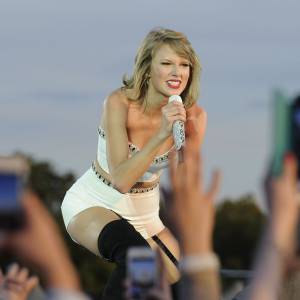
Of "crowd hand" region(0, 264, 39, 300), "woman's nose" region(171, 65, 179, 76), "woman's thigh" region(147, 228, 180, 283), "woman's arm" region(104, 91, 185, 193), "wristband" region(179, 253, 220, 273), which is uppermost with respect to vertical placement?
"wristband" region(179, 253, 220, 273)

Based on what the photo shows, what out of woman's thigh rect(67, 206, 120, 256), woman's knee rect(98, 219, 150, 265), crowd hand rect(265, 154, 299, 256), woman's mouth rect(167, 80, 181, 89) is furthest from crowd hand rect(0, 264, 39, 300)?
woman's mouth rect(167, 80, 181, 89)

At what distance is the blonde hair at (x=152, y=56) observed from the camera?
6555mm

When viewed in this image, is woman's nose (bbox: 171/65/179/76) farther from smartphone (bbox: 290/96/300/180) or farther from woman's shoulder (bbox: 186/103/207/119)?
smartphone (bbox: 290/96/300/180)

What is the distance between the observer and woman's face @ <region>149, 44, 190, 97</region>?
6.51 meters

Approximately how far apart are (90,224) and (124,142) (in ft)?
1.61

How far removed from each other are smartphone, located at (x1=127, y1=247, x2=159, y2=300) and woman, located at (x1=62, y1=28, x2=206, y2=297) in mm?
3290

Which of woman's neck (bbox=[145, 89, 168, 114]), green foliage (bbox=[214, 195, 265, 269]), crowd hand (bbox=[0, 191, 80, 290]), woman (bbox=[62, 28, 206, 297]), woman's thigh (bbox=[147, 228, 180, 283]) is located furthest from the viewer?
green foliage (bbox=[214, 195, 265, 269])

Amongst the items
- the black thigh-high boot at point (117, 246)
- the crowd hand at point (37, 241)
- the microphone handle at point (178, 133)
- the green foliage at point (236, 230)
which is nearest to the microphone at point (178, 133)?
the microphone handle at point (178, 133)

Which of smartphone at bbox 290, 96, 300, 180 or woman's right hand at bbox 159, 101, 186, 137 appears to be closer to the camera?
smartphone at bbox 290, 96, 300, 180

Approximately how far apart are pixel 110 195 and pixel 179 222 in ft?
13.3

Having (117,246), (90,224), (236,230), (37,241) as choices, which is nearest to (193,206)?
(37,241)

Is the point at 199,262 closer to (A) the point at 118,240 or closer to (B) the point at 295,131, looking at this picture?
(B) the point at 295,131

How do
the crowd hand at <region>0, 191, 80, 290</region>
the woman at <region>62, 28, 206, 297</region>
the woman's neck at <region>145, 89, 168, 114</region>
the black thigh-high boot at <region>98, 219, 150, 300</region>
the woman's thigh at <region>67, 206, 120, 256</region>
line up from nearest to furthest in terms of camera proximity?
the crowd hand at <region>0, 191, 80, 290</region> < the black thigh-high boot at <region>98, 219, 150, 300</region> < the woman's thigh at <region>67, 206, 120, 256</region> < the woman at <region>62, 28, 206, 297</region> < the woman's neck at <region>145, 89, 168, 114</region>

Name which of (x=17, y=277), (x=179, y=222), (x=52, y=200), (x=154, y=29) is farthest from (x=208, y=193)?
(x=52, y=200)
